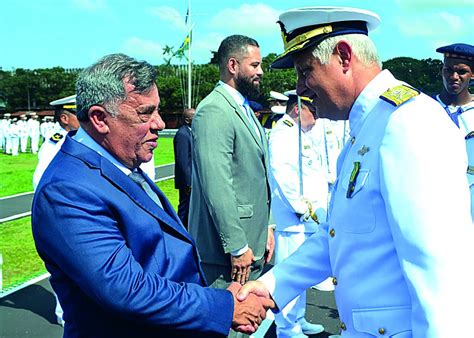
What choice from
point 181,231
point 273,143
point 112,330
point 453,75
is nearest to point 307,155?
point 273,143

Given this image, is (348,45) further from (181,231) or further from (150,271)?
(150,271)

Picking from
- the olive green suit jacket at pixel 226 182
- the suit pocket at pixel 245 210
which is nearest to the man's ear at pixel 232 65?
the olive green suit jacket at pixel 226 182

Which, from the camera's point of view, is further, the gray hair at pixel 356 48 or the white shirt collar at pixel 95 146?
the white shirt collar at pixel 95 146

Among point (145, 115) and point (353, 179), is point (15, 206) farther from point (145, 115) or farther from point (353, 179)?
point (353, 179)

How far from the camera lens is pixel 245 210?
3928 mm

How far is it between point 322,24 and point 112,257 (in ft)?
3.84

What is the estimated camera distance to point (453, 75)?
5.29 meters

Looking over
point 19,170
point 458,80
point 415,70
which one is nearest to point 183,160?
point 458,80

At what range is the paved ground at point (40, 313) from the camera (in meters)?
5.33

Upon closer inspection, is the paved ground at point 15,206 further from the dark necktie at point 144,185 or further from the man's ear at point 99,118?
the man's ear at point 99,118

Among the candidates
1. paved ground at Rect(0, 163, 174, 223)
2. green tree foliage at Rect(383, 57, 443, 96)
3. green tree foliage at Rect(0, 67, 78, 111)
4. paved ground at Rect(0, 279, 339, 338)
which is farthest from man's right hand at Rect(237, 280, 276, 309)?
green tree foliage at Rect(0, 67, 78, 111)

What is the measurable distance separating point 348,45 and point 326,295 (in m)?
4.88

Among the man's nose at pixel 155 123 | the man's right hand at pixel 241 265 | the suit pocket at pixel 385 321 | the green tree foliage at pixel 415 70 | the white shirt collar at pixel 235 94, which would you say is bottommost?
the man's right hand at pixel 241 265

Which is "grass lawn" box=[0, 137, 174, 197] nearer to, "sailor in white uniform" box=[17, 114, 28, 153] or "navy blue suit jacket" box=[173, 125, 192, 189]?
"sailor in white uniform" box=[17, 114, 28, 153]
